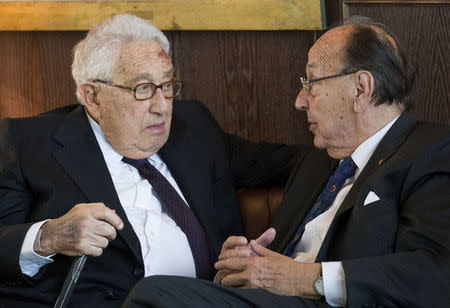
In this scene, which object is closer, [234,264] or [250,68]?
[234,264]

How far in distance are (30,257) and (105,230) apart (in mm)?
345

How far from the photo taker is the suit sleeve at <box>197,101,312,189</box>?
3.37m

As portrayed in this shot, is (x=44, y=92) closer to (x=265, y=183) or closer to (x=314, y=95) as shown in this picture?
(x=265, y=183)

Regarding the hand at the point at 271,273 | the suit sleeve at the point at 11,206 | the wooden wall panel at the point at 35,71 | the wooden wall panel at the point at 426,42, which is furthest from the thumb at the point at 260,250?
the wooden wall panel at the point at 35,71

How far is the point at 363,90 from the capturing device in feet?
9.51

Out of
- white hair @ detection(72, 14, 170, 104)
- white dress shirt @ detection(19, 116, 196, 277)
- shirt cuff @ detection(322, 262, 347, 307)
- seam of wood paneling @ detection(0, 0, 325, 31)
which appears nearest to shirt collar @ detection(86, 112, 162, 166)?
white dress shirt @ detection(19, 116, 196, 277)

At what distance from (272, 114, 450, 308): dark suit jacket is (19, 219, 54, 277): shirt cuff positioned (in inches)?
35.1

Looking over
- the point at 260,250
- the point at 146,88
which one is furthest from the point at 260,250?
the point at 146,88

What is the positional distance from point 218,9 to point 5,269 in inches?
51.3

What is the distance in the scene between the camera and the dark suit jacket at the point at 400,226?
254cm

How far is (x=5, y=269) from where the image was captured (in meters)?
3.05

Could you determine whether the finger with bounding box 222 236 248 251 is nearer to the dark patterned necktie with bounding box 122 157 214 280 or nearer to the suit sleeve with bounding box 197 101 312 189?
the dark patterned necktie with bounding box 122 157 214 280

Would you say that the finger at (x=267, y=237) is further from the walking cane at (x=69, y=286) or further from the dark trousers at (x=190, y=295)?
the walking cane at (x=69, y=286)

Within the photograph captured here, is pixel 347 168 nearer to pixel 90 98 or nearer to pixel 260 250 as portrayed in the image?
pixel 260 250
